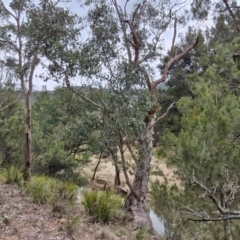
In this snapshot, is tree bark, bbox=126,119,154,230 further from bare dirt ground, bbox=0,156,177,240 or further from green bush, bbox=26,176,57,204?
green bush, bbox=26,176,57,204

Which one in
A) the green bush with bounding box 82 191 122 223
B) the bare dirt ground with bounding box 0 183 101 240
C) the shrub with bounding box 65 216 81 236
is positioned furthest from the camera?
the green bush with bounding box 82 191 122 223

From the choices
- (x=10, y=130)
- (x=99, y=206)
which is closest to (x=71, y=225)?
(x=99, y=206)

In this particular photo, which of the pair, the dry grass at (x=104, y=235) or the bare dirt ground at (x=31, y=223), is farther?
the dry grass at (x=104, y=235)

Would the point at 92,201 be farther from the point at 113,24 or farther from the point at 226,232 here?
the point at 113,24

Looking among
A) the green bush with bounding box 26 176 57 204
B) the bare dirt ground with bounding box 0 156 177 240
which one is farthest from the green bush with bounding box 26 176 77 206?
the bare dirt ground with bounding box 0 156 177 240

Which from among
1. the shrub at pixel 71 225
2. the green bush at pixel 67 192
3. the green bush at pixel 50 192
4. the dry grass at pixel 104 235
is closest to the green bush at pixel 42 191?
the green bush at pixel 50 192

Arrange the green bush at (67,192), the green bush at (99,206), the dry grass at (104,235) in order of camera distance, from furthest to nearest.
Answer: the green bush at (67,192), the green bush at (99,206), the dry grass at (104,235)

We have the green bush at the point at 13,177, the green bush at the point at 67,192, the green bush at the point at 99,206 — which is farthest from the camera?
the green bush at the point at 13,177

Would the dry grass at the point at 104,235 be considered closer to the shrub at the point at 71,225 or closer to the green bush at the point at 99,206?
the shrub at the point at 71,225

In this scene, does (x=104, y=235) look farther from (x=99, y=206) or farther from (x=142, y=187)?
(x=142, y=187)

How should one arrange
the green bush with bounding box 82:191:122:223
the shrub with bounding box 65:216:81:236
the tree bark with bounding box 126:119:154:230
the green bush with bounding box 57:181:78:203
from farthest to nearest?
the tree bark with bounding box 126:119:154:230
the green bush with bounding box 57:181:78:203
the green bush with bounding box 82:191:122:223
the shrub with bounding box 65:216:81:236

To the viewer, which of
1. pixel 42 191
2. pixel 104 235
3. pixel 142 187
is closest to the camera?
pixel 104 235

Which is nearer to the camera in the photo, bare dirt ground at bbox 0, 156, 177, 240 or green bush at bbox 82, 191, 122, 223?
bare dirt ground at bbox 0, 156, 177, 240

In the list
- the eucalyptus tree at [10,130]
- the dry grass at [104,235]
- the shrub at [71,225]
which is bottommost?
the dry grass at [104,235]
